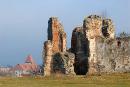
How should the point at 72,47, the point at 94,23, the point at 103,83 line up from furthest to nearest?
the point at 72,47 → the point at 94,23 → the point at 103,83

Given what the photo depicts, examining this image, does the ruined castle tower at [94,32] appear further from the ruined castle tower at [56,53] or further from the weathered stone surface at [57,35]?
the weathered stone surface at [57,35]

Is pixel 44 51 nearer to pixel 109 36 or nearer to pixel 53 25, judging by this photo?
pixel 53 25

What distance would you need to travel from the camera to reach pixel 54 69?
202 feet

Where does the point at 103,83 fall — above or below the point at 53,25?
below

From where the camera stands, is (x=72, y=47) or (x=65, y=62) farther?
(x=72, y=47)

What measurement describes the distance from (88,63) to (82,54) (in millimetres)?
2129

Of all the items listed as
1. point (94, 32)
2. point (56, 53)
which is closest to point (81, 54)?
point (56, 53)

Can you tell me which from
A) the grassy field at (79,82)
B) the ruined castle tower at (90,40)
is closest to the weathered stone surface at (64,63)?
the ruined castle tower at (90,40)

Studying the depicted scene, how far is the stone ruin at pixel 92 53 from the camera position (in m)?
60.3

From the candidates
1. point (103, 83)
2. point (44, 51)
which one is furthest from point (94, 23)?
point (103, 83)

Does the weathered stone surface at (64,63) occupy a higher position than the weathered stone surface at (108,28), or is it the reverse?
the weathered stone surface at (108,28)

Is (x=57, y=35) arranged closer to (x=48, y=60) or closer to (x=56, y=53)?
(x=56, y=53)

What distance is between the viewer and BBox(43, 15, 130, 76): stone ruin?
198 feet

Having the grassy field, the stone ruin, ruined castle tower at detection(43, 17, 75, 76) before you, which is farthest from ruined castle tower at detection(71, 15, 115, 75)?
the grassy field
